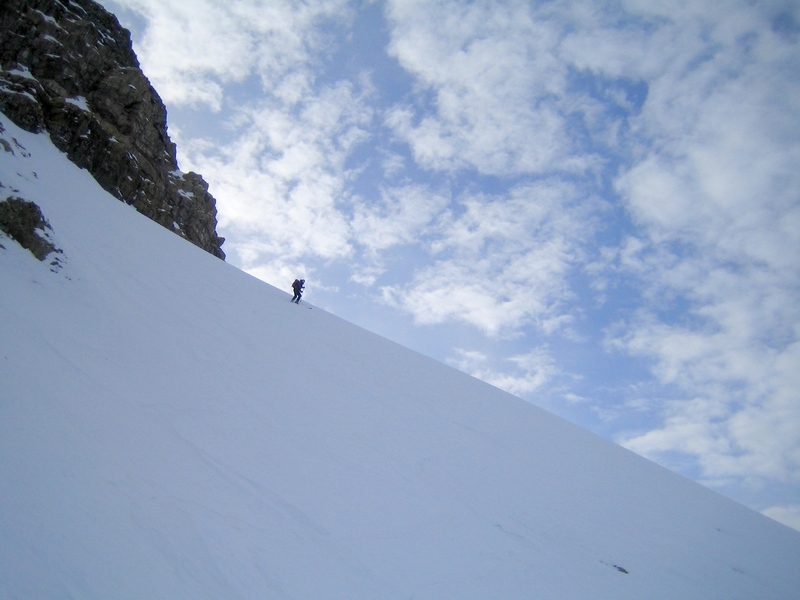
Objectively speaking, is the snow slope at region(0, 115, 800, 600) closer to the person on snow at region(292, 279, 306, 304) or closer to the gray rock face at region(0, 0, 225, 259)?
the person on snow at region(292, 279, 306, 304)

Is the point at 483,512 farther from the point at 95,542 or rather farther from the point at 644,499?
the point at 644,499

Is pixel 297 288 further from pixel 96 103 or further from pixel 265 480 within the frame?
pixel 96 103

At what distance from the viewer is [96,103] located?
2508 centimetres

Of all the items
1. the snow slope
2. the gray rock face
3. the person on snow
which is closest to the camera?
the snow slope

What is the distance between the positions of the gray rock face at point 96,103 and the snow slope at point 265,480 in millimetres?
11992

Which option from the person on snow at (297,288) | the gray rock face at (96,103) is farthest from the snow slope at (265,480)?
the gray rock face at (96,103)

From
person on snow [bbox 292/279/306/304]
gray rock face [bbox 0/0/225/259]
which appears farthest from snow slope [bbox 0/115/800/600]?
gray rock face [bbox 0/0/225/259]

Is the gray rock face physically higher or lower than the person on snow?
higher

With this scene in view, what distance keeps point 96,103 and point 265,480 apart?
29238mm

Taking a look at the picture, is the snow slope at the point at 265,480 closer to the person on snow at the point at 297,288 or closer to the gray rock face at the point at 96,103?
the person on snow at the point at 297,288

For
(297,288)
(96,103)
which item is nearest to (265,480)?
(297,288)

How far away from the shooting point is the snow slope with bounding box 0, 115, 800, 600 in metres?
3.44

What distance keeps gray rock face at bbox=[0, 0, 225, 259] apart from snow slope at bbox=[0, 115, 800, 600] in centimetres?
1199

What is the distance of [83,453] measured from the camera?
13.1 feet
